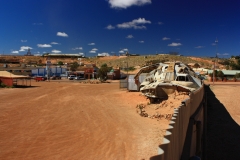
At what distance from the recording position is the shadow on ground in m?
13.2

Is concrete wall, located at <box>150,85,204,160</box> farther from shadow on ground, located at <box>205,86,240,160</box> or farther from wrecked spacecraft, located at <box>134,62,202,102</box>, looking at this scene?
wrecked spacecraft, located at <box>134,62,202,102</box>

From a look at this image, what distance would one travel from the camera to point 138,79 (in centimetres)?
3309

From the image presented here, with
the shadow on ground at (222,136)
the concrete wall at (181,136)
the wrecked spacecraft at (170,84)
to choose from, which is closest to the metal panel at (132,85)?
the wrecked spacecraft at (170,84)

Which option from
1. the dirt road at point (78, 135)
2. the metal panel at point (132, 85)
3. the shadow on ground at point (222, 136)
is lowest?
the shadow on ground at point (222, 136)

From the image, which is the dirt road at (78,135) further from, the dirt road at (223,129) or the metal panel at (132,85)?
the metal panel at (132,85)

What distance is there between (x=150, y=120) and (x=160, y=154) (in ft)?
43.9

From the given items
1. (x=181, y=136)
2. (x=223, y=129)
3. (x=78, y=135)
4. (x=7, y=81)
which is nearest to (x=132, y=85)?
(x=223, y=129)

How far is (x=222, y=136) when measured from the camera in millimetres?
15867

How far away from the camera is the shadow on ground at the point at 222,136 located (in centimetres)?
1325

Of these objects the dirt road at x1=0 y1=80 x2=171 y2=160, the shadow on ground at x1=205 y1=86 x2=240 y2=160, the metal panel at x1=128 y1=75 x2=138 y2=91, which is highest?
the metal panel at x1=128 y1=75 x2=138 y2=91

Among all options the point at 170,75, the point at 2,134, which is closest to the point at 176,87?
the point at 170,75

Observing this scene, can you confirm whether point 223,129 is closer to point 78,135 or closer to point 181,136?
point 78,135

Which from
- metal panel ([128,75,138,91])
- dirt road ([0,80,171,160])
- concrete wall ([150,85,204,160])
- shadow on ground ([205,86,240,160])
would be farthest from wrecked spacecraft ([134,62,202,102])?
concrete wall ([150,85,204,160])

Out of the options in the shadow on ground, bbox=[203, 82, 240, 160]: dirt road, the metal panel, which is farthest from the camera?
the metal panel
